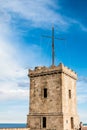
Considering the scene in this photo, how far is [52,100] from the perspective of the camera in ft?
101

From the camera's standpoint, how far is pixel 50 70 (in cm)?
3191

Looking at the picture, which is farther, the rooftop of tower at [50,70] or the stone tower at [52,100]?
the rooftop of tower at [50,70]

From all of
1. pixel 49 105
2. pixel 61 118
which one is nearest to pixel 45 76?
pixel 49 105

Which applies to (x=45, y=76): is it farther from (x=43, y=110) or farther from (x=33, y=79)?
(x=43, y=110)

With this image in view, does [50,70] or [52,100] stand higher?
[50,70]

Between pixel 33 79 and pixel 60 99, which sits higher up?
pixel 33 79

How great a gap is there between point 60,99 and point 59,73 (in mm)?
3382

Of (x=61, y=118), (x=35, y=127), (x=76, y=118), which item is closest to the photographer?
(x=61, y=118)

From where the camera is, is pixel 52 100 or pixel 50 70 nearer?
pixel 52 100

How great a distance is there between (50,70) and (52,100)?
3.97m

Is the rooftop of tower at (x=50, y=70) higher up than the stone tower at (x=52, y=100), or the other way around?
the rooftop of tower at (x=50, y=70)

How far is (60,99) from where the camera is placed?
30.3 meters

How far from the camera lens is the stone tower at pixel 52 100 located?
30203 millimetres

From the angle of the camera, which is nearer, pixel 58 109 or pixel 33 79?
pixel 58 109
